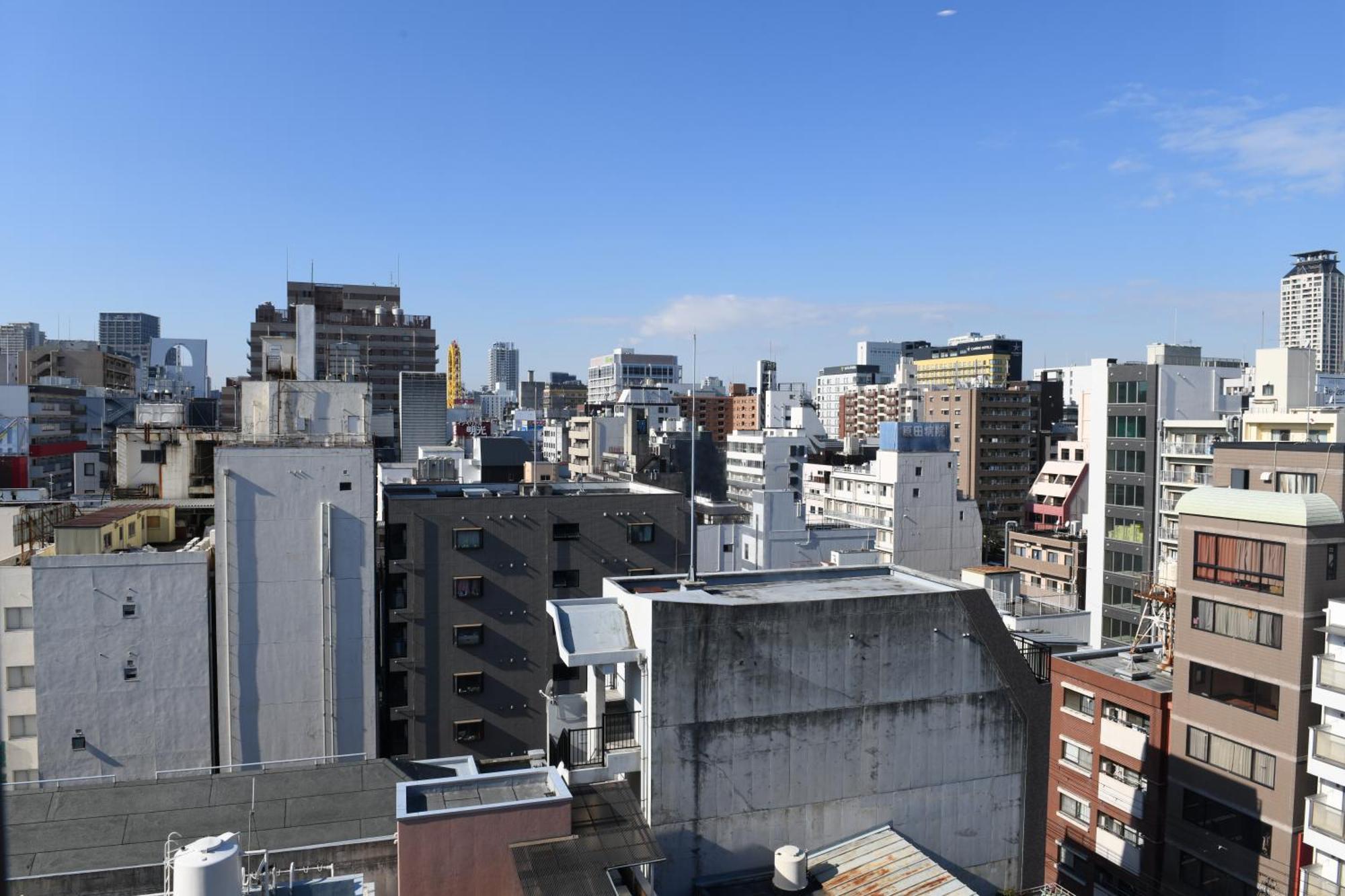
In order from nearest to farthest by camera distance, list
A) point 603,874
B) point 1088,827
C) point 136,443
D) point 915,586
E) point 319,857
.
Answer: point 603,874 < point 319,857 < point 915,586 < point 1088,827 < point 136,443

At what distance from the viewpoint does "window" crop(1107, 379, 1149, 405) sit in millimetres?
48438

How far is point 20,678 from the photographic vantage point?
80.1ft

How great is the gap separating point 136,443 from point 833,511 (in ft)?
165

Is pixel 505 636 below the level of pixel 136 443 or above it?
below

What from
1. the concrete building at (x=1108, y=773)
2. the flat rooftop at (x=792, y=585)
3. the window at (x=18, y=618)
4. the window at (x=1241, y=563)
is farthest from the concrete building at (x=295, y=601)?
the window at (x=1241, y=563)

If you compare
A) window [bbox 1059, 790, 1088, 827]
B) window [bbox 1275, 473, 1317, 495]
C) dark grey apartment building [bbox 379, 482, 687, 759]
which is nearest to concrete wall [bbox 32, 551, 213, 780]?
dark grey apartment building [bbox 379, 482, 687, 759]

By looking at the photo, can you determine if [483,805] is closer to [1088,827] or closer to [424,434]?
[1088,827]

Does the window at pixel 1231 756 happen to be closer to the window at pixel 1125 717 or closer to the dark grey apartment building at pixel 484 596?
the window at pixel 1125 717

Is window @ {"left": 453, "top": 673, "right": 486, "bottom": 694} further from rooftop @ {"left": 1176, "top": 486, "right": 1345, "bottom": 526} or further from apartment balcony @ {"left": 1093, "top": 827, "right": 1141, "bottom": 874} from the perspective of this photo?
rooftop @ {"left": 1176, "top": 486, "right": 1345, "bottom": 526}

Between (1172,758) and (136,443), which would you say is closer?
(1172,758)

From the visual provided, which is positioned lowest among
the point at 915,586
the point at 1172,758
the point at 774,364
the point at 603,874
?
the point at 1172,758

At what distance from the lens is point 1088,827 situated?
2991cm

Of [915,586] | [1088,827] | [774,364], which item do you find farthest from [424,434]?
[774,364]

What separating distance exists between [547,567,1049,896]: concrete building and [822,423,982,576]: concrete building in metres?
48.5
